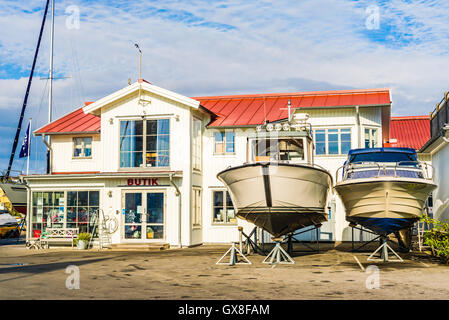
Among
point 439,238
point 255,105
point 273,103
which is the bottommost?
point 439,238

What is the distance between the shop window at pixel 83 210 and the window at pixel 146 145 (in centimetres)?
200

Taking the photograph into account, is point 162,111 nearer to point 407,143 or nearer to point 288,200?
point 288,200

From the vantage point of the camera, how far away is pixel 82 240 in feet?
70.0

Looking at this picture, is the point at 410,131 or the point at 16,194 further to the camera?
the point at 16,194

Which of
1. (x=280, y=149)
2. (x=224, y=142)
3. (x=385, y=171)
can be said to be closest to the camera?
(x=385, y=171)

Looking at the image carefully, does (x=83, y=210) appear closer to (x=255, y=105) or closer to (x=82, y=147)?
(x=82, y=147)

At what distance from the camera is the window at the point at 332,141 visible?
72.4 feet

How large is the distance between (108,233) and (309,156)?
947 cm

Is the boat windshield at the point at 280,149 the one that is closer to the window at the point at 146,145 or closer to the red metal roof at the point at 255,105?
the red metal roof at the point at 255,105

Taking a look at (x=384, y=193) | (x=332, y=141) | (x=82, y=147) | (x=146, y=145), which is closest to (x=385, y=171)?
(x=384, y=193)

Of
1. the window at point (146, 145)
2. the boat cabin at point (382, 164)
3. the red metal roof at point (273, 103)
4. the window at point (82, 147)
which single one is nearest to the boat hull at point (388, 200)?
the boat cabin at point (382, 164)

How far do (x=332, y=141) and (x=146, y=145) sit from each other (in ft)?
25.1

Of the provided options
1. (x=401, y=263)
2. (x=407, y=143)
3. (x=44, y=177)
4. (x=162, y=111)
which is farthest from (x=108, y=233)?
(x=407, y=143)

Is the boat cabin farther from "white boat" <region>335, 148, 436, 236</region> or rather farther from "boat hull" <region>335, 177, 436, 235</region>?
"boat hull" <region>335, 177, 436, 235</region>
